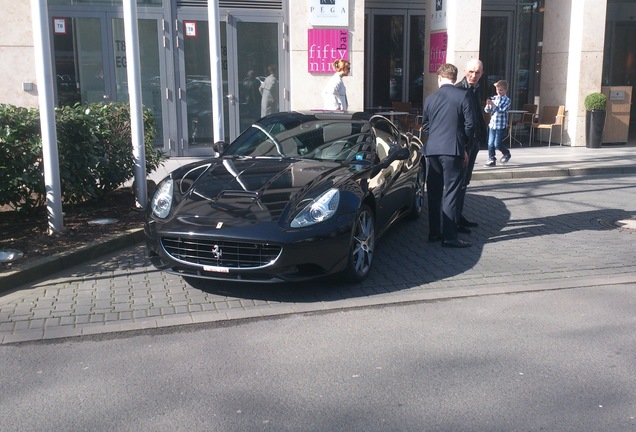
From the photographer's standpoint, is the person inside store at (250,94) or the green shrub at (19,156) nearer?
the green shrub at (19,156)

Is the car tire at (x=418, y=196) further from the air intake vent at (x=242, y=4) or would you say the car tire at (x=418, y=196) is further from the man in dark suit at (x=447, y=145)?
the air intake vent at (x=242, y=4)

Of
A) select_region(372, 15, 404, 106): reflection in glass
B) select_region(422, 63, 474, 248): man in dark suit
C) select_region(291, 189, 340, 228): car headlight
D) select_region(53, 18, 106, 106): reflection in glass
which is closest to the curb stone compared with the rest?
select_region(291, 189, 340, 228): car headlight

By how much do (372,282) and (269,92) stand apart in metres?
8.66

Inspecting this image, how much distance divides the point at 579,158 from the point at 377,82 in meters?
5.92

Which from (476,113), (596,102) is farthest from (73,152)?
(596,102)

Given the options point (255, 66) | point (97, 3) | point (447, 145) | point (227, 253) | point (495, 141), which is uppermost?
point (97, 3)

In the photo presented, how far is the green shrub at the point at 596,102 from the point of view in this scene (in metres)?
15.1

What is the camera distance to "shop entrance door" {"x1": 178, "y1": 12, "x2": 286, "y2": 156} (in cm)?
1366

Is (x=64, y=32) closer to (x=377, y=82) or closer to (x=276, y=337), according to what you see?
(x=377, y=82)

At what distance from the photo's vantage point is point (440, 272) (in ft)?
21.2

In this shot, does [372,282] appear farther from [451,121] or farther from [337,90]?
[337,90]

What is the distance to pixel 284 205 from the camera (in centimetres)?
559

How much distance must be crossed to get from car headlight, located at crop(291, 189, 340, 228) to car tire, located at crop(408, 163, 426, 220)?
2.53 m

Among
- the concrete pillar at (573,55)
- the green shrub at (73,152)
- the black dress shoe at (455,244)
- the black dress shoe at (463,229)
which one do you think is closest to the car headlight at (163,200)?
the green shrub at (73,152)
